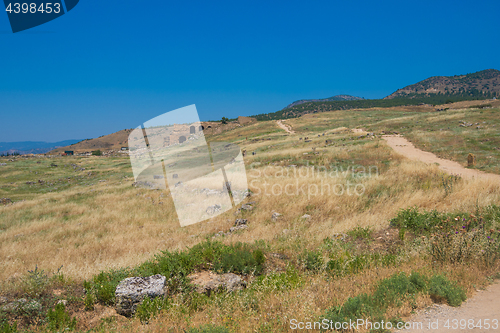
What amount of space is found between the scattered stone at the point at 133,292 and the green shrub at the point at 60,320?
0.68 meters

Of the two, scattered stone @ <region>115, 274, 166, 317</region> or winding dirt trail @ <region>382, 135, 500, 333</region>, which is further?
scattered stone @ <region>115, 274, 166, 317</region>

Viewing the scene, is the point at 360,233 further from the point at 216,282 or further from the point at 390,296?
the point at 216,282

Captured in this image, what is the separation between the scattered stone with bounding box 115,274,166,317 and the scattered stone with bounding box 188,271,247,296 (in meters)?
0.71

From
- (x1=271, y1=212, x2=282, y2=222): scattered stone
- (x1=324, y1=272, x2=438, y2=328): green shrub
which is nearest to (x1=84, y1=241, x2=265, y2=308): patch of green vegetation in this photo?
(x1=324, y1=272, x2=438, y2=328): green shrub

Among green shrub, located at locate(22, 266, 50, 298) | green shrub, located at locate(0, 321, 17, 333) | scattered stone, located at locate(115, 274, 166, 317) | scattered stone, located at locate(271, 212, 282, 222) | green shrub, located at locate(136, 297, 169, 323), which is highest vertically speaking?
green shrub, located at locate(22, 266, 50, 298)

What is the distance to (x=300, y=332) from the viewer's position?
334 centimetres

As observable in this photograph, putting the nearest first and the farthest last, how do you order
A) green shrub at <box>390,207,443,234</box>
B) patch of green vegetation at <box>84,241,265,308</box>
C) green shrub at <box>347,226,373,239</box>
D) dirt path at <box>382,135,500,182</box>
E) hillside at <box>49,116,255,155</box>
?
patch of green vegetation at <box>84,241,265,308</box>
green shrub at <box>390,207,443,234</box>
green shrub at <box>347,226,373,239</box>
dirt path at <box>382,135,500,182</box>
hillside at <box>49,116,255,155</box>

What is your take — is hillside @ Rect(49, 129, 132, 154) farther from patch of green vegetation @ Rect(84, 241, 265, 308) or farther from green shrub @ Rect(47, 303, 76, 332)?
green shrub @ Rect(47, 303, 76, 332)

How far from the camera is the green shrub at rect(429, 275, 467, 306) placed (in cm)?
361

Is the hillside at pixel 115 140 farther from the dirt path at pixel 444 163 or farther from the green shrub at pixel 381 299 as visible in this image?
the green shrub at pixel 381 299

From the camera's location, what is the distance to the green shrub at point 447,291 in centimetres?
361

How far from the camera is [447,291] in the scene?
3.72 metres

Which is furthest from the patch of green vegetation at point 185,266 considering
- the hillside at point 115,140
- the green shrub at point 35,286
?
the hillside at point 115,140

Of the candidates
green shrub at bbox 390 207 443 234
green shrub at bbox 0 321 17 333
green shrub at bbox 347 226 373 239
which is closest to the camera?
green shrub at bbox 0 321 17 333
